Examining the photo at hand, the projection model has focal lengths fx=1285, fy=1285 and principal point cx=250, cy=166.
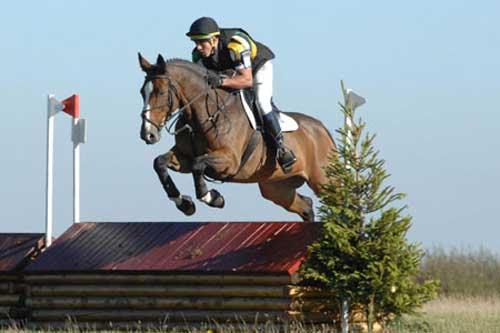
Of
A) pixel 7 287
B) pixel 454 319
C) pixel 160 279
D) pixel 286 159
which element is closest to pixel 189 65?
pixel 286 159

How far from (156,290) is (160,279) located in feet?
0.38

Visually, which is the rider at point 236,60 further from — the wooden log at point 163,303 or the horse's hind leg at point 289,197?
the wooden log at point 163,303

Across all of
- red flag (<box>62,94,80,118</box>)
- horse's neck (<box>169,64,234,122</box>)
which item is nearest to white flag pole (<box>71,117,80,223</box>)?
red flag (<box>62,94,80,118</box>)

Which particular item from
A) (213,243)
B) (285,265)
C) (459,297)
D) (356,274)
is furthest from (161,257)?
(459,297)

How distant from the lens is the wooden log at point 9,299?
1223 cm

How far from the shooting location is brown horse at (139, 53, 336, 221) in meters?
10.8

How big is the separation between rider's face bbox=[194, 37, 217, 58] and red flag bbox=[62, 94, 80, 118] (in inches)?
71.8

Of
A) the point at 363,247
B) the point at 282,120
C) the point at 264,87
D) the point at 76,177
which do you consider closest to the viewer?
the point at 363,247

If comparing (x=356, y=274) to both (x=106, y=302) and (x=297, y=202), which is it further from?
(x=297, y=202)

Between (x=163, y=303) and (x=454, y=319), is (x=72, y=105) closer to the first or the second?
(x=163, y=303)

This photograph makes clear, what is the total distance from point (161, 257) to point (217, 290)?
737 millimetres

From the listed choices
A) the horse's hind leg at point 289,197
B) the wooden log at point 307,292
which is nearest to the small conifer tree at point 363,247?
the wooden log at point 307,292

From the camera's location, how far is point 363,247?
383 inches

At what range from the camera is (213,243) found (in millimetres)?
10938
